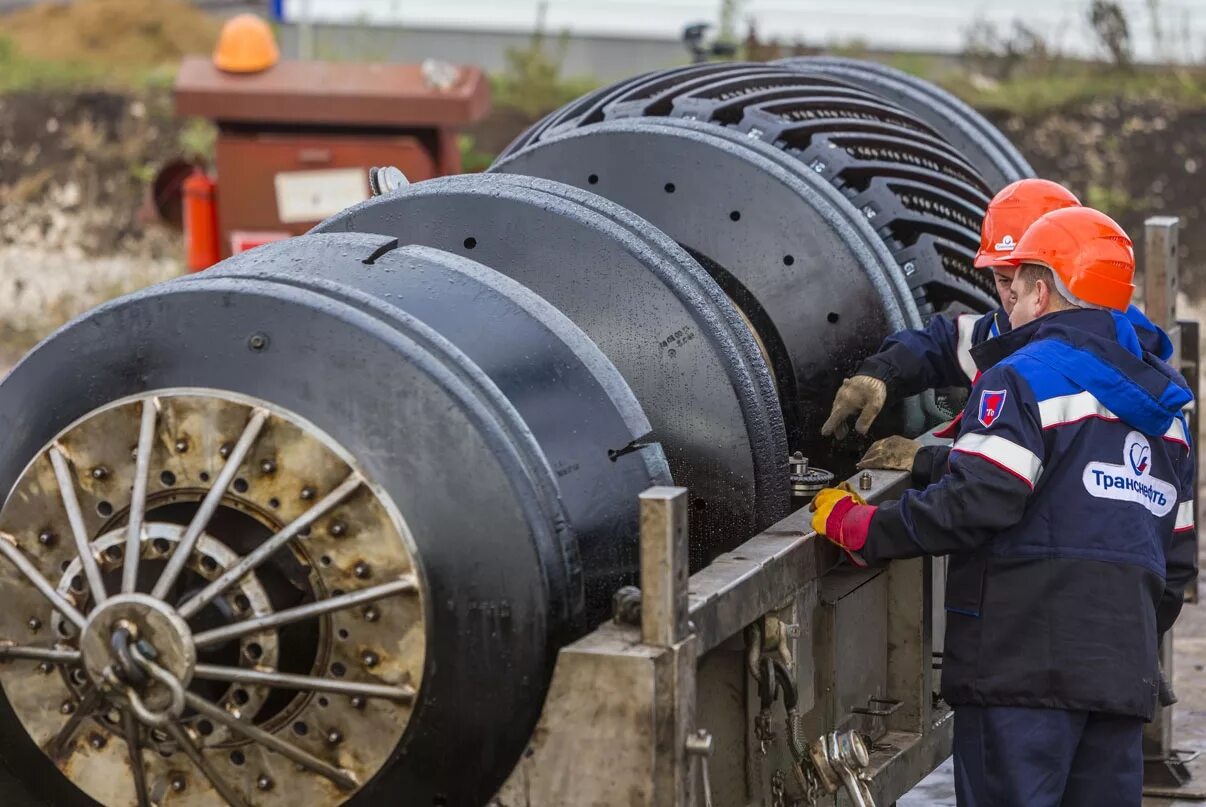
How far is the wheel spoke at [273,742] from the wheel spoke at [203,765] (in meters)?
0.05

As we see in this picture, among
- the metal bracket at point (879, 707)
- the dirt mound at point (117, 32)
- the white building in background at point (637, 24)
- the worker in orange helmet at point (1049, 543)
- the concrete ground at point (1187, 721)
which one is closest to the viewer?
the worker in orange helmet at point (1049, 543)

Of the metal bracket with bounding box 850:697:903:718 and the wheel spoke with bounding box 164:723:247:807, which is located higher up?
the wheel spoke with bounding box 164:723:247:807

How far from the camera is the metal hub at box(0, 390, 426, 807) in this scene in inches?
102

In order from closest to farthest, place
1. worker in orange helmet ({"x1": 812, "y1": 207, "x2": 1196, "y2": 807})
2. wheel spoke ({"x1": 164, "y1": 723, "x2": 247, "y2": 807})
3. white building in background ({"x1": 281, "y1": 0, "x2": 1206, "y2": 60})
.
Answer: wheel spoke ({"x1": 164, "y1": 723, "x2": 247, "y2": 807})
worker in orange helmet ({"x1": 812, "y1": 207, "x2": 1196, "y2": 807})
white building in background ({"x1": 281, "y1": 0, "x2": 1206, "y2": 60})

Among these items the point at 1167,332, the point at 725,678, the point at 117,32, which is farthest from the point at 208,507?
the point at 117,32

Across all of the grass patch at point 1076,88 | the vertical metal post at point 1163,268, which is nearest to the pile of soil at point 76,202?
the grass patch at point 1076,88

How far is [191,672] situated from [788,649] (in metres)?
0.96

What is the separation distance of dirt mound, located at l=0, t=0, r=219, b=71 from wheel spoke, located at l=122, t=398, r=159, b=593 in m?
12.8

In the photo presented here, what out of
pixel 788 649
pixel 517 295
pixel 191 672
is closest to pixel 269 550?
pixel 191 672

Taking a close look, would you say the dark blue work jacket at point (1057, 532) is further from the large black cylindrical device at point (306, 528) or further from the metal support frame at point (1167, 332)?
the metal support frame at point (1167, 332)

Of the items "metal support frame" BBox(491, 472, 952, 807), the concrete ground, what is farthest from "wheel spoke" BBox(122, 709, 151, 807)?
the concrete ground

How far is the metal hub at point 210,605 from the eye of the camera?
102 inches

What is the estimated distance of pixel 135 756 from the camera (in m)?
2.71

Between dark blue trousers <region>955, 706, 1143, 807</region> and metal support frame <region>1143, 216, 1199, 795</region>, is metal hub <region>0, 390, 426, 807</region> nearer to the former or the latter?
dark blue trousers <region>955, 706, 1143, 807</region>
